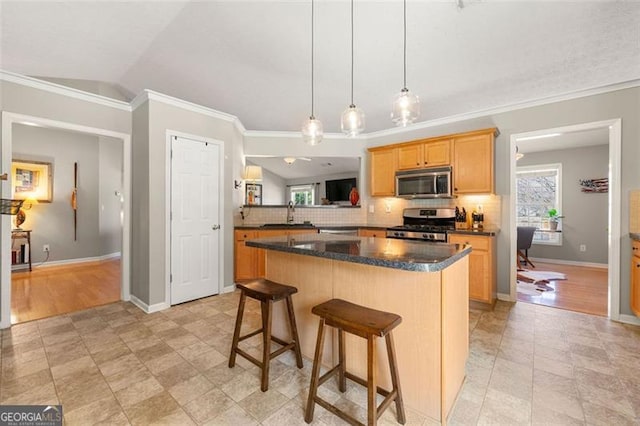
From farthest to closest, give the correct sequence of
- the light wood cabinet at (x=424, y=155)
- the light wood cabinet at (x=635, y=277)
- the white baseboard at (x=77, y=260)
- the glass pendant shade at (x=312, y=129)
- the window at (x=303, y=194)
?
the window at (x=303, y=194)
the white baseboard at (x=77, y=260)
the light wood cabinet at (x=424, y=155)
the light wood cabinet at (x=635, y=277)
the glass pendant shade at (x=312, y=129)

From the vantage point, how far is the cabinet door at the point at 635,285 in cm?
262

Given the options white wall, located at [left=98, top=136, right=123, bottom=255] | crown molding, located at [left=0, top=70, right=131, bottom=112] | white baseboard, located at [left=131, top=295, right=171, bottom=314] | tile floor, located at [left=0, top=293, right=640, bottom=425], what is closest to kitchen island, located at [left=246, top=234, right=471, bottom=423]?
tile floor, located at [left=0, top=293, right=640, bottom=425]

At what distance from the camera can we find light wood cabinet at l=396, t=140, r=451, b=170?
3.75 m

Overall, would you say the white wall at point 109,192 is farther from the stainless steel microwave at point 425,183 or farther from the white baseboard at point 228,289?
the stainless steel microwave at point 425,183

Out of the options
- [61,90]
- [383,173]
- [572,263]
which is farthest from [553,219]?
[61,90]

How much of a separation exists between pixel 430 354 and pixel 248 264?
10.1 ft

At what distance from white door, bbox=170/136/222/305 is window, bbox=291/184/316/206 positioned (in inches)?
91.7

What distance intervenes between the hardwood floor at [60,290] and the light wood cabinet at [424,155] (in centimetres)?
433

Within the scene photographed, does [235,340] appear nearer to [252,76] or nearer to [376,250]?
[376,250]

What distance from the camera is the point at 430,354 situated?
5.05ft

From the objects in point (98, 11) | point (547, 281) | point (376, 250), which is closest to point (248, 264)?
point (376, 250)

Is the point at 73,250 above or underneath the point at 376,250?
underneath

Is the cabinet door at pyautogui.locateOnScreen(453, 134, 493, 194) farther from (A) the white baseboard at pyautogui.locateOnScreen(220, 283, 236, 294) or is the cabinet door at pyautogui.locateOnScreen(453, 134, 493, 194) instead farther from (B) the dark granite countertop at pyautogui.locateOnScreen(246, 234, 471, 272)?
(A) the white baseboard at pyautogui.locateOnScreen(220, 283, 236, 294)

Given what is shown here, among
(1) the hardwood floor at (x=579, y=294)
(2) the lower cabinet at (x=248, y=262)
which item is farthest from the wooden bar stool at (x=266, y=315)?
(1) the hardwood floor at (x=579, y=294)
